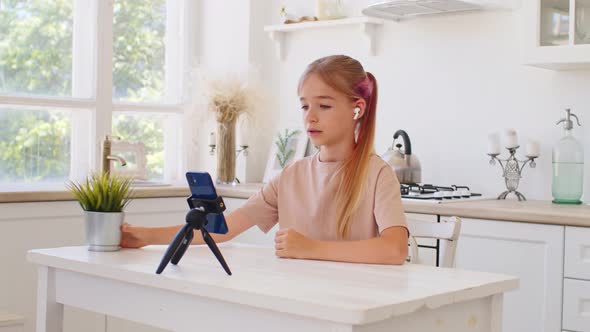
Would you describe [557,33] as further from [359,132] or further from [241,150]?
[241,150]

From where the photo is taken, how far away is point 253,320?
146 cm

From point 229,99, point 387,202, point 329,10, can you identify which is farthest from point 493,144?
point 387,202

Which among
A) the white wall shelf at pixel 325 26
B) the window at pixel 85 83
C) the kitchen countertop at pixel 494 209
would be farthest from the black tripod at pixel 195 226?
the white wall shelf at pixel 325 26

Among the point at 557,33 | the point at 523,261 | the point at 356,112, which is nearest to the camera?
the point at 356,112

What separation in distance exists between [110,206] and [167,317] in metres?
0.41

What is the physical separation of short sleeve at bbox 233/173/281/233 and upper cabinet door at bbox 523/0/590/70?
138 cm

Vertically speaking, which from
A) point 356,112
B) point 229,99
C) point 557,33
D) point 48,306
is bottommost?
point 48,306

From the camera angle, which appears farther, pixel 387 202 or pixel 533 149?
pixel 533 149

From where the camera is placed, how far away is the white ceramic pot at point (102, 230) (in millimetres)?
1926

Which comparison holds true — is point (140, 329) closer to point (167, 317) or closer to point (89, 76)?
point (89, 76)

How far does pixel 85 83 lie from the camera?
404 centimetres

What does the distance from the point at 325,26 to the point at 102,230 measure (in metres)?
2.36

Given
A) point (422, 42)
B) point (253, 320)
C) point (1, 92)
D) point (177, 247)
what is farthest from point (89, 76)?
point (253, 320)

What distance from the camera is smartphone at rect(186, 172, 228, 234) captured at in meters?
1.71
